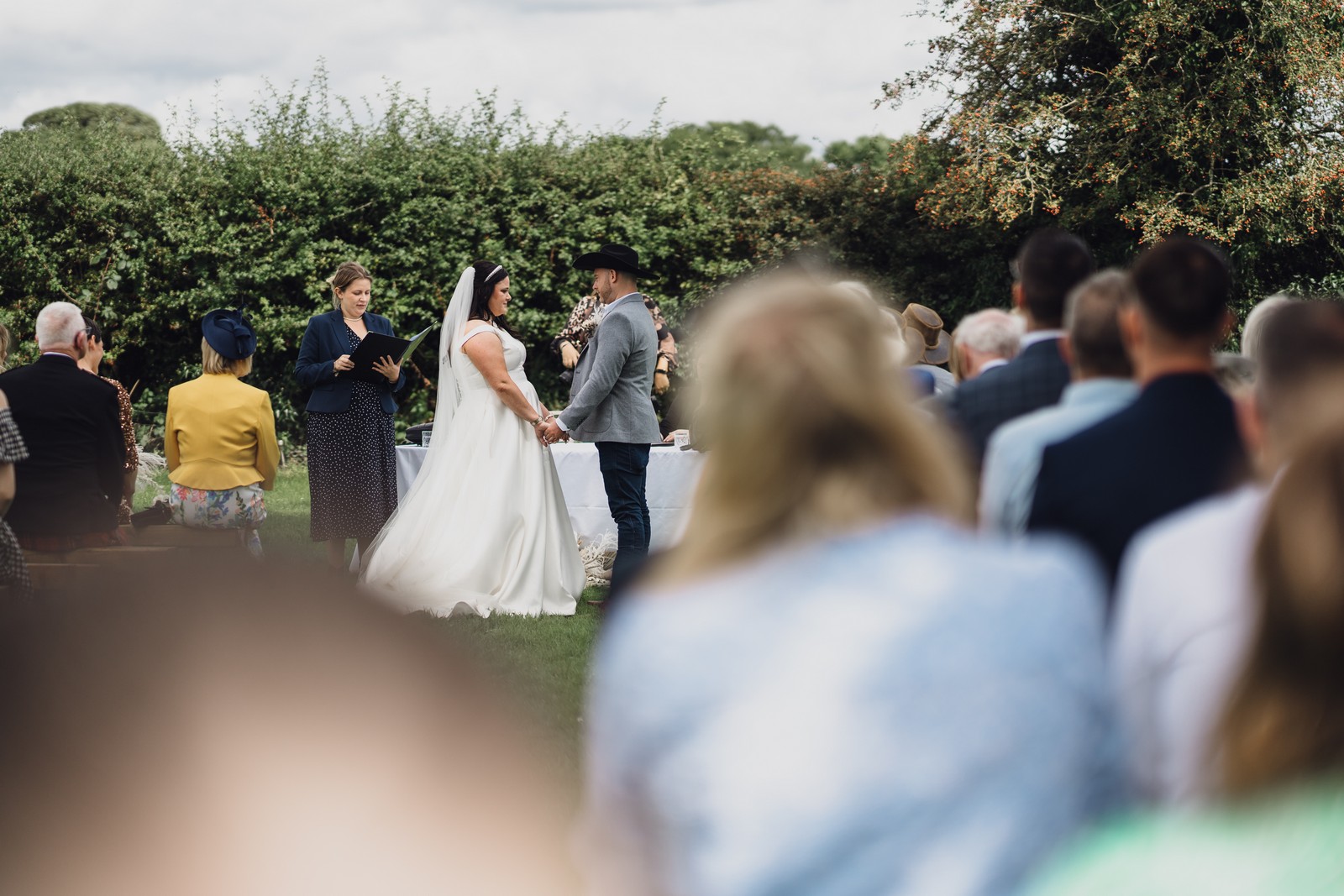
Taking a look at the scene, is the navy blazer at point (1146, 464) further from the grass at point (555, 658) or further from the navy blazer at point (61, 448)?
the navy blazer at point (61, 448)

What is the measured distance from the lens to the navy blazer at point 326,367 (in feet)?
23.7

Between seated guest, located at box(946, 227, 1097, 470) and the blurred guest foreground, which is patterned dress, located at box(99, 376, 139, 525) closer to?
seated guest, located at box(946, 227, 1097, 470)

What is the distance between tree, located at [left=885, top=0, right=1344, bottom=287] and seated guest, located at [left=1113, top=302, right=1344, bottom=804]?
11.5 m

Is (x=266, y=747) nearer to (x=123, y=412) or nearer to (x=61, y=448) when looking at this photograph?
(x=61, y=448)

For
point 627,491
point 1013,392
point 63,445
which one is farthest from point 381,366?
point 1013,392

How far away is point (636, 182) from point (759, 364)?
44.7ft

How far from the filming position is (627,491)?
6883 mm

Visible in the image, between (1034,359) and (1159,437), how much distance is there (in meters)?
0.95

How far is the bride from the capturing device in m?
6.90

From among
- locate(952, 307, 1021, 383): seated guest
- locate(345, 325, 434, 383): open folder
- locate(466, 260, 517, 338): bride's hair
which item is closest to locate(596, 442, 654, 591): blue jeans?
locate(466, 260, 517, 338): bride's hair

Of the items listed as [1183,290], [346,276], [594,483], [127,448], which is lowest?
[594,483]

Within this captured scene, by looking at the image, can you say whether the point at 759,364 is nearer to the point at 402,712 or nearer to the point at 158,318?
the point at 402,712

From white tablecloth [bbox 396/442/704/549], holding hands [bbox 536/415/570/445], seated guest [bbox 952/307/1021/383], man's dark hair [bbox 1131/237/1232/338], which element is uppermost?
man's dark hair [bbox 1131/237/1232/338]

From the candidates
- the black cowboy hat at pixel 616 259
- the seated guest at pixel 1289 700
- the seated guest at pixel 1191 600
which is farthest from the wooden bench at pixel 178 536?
the seated guest at pixel 1289 700
